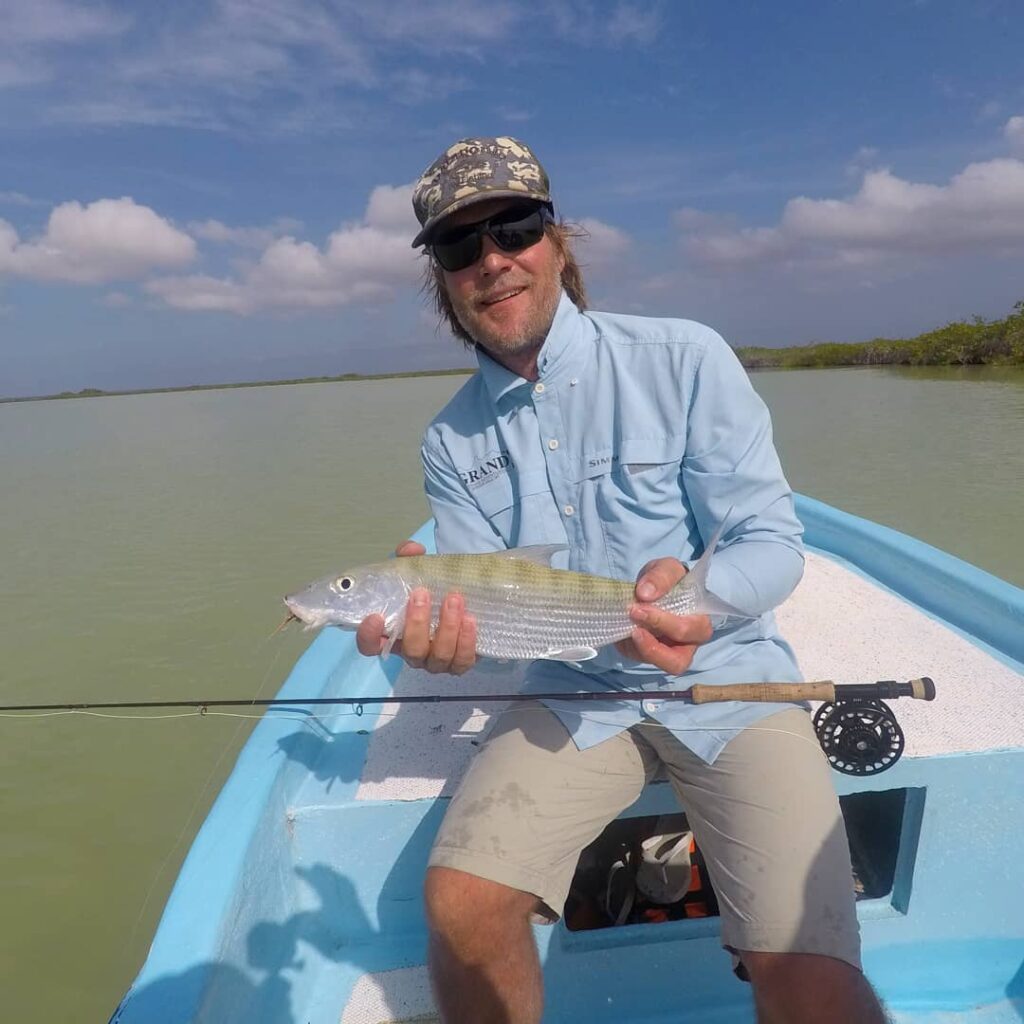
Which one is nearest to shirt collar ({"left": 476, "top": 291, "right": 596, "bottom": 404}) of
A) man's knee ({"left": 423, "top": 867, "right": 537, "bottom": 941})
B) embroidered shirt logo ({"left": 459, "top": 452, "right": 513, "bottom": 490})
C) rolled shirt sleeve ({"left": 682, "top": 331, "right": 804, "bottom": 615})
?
embroidered shirt logo ({"left": 459, "top": 452, "right": 513, "bottom": 490})

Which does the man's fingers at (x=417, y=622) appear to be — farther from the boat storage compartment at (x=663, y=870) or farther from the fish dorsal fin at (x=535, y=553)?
the boat storage compartment at (x=663, y=870)

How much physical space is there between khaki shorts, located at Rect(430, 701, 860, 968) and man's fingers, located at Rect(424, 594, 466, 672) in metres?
0.44

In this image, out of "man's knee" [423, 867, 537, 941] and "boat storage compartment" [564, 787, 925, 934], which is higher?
"man's knee" [423, 867, 537, 941]

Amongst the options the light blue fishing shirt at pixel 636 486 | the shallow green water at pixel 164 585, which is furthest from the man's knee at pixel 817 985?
the shallow green water at pixel 164 585

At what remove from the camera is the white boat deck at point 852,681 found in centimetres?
275

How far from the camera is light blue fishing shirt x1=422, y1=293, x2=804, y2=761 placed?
2.52 metres

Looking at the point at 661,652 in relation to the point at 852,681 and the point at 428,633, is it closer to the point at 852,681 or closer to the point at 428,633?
the point at 428,633

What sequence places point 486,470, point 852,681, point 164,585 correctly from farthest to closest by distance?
point 164,585, point 852,681, point 486,470

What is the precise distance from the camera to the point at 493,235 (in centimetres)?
272

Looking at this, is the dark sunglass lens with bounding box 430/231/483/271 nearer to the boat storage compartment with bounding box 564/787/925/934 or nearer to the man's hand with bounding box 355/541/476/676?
the man's hand with bounding box 355/541/476/676

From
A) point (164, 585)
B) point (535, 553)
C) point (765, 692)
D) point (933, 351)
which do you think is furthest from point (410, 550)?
point (933, 351)

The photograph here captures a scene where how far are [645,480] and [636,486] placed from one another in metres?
0.04

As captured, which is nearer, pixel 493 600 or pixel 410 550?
pixel 493 600

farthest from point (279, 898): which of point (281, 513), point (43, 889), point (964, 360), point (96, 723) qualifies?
point (964, 360)
